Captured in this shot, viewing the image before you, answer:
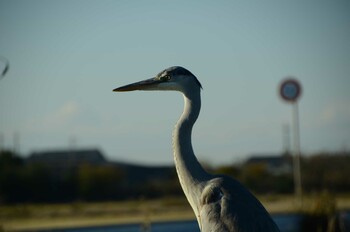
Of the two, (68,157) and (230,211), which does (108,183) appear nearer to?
(68,157)

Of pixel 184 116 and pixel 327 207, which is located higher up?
pixel 184 116

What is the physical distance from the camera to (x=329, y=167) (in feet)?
143

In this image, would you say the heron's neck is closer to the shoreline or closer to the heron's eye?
the heron's eye

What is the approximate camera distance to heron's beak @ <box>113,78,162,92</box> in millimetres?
6406

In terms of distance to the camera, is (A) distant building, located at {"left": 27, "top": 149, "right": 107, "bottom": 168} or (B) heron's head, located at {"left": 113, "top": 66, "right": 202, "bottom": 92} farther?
(A) distant building, located at {"left": 27, "top": 149, "right": 107, "bottom": 168}

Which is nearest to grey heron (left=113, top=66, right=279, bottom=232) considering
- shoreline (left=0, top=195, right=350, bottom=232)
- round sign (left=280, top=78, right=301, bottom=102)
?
shoreline (left=0, top=195, right=350, bottom=232)

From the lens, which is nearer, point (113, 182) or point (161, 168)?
point (113, 182)

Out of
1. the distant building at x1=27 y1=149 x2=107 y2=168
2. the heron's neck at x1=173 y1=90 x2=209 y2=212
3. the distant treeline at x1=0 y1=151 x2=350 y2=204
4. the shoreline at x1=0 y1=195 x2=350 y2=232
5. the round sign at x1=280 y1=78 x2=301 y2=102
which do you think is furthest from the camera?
the distant building at x1=27 y1=149 x2=107 y2=168

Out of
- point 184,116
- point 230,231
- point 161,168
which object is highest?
point 184,116

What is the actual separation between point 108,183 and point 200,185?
116 ft

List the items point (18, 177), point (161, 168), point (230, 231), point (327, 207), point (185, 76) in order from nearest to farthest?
point (230, 231), point (185, 76), point (327, 207), point (18, 177), point (161, 168)

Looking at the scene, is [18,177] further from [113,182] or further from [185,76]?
[185,76]

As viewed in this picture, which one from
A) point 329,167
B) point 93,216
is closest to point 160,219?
point 93,216

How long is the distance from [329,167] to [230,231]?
127ft
